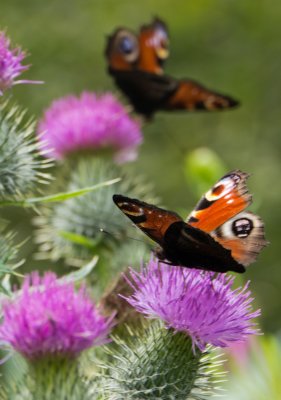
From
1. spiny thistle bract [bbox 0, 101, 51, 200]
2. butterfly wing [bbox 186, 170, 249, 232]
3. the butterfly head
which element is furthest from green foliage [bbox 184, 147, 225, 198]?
butterfly wing [bbox 186, 170, 249, 232]

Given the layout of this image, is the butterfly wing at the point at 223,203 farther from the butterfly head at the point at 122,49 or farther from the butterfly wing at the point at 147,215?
the butterfly head at the point at 122,49

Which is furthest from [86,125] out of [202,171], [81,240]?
[81,240]

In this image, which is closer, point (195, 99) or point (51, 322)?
point (51, 322)

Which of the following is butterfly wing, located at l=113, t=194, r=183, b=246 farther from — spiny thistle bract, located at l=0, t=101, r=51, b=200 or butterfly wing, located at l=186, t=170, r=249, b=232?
spiny thistle bract, located at l=0, t=101, r=51, b=200

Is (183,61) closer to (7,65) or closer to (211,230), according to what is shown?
(7,65)

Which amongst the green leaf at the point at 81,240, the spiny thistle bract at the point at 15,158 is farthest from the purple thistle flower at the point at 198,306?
the green leaf at the point at 81,240

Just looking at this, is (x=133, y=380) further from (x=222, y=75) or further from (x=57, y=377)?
(x=222, y=75)

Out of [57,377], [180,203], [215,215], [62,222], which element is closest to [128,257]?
[62,222]
